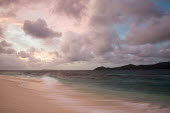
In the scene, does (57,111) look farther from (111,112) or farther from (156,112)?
(156,112)

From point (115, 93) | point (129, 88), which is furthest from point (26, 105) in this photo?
point (129, 88)

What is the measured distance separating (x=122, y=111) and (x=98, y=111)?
62.9 inches

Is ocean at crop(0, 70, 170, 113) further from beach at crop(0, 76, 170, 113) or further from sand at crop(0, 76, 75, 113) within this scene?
sand at crop(0, 76, 75, 113)

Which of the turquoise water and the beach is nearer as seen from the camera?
the beach

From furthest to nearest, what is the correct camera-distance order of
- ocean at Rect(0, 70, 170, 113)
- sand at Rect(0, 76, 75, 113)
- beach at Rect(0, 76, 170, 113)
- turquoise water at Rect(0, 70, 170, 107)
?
turquoise water at Rect(0, 70, 170, 107) < ocean at Rect(0, 70, 170, 113) < beach at Rect(0, 76, 170, 113) < sand at Rect(0, 76, 75, 113)

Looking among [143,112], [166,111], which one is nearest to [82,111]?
[143,112]

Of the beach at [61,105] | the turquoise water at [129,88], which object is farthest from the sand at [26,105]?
the turquoise water at [129,88]

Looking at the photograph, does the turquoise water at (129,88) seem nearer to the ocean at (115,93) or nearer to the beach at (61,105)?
the ocean at (115,93)

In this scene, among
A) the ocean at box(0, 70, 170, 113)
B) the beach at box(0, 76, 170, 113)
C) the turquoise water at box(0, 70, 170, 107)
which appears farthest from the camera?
the turquoise water at box(0, 70, 170, 107)

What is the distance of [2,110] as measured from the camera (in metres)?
6.06

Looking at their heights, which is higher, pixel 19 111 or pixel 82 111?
pixel 19 111

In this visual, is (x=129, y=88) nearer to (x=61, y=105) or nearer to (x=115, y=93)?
(x=115, y=93)

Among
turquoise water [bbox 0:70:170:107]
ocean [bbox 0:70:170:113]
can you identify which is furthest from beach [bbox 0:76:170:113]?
turquoise water [bbox 0:70:170:107]

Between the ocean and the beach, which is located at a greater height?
the beach
